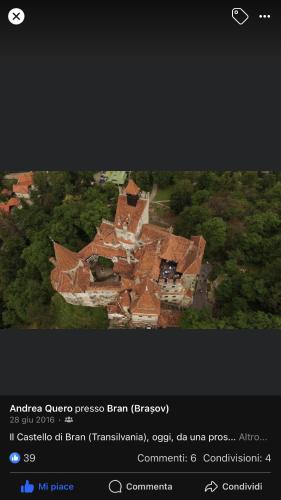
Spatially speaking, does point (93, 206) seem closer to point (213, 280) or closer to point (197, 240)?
point (197, 240)

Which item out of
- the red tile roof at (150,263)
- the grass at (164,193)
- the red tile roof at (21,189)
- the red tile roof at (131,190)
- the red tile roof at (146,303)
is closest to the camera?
the red tile roof at (146,303)

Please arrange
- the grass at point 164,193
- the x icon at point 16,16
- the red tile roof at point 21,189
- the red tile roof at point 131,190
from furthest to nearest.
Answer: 1. the red tile roof at point 21,189
2. the grass at point 164,193
3. the red tile roof at point 131,190
4. the x icon at point 16,16

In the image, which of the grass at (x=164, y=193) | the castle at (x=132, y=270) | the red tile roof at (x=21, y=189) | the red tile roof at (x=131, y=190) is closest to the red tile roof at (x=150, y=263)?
the castle at (x=132, y=270)

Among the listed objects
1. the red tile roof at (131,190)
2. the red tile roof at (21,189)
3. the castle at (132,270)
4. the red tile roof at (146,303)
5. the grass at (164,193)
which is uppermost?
the red tile roof at (21,189)

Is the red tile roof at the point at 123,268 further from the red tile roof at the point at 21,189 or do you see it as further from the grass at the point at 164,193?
the red tile roof at the point at 21,189

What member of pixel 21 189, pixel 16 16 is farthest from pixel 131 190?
pixel 16 16

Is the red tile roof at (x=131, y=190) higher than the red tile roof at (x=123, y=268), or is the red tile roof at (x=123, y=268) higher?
the red tile roof at (x=131, y=190)
